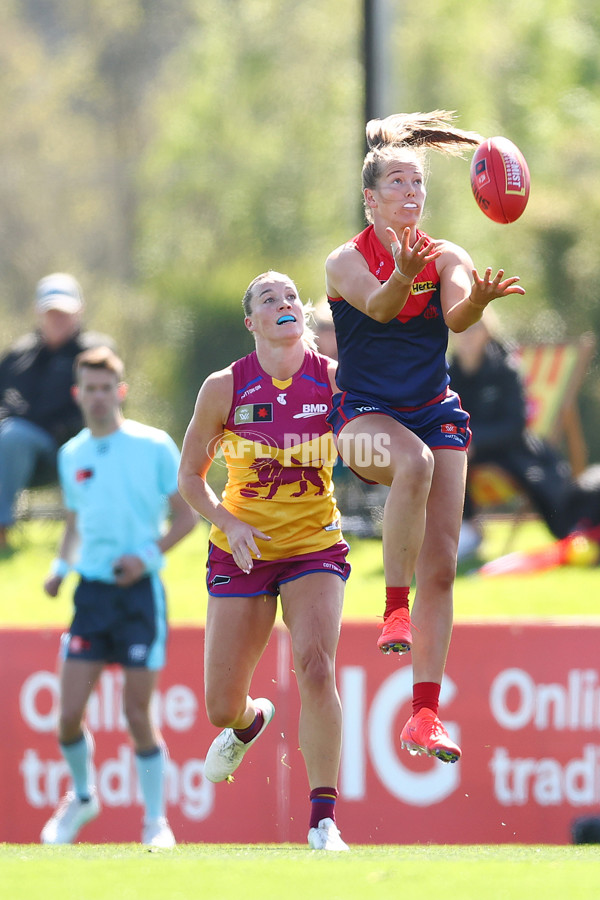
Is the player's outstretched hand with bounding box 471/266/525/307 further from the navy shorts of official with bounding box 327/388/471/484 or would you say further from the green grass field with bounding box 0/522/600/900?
the green grass field with bounding box 0/522/600/900

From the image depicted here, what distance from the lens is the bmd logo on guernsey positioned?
5.52 meters

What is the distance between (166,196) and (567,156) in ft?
28.6

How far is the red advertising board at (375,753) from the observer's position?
25.9 feet

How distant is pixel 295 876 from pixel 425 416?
1783 mm

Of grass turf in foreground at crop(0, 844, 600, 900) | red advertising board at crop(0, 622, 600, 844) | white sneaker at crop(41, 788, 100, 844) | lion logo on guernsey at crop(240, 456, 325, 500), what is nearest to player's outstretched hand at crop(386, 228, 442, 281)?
lion logo on guernsey at crop(240, 456, 325, 500)

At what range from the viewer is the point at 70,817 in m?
7.53

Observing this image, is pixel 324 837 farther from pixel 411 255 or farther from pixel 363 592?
pixel 363 592

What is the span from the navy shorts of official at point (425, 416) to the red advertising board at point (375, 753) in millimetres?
2964

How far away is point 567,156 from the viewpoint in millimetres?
24453

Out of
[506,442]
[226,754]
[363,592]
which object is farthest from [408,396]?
[506,442]

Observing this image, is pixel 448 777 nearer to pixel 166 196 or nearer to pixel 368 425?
pixel 368 425

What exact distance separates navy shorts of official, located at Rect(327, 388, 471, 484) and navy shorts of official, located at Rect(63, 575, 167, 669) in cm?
255

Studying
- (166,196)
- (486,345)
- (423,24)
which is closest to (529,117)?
(423,24)

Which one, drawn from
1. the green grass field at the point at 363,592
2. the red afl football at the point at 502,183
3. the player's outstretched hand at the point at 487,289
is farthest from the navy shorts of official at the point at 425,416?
the green grass field at the point at 363,592
